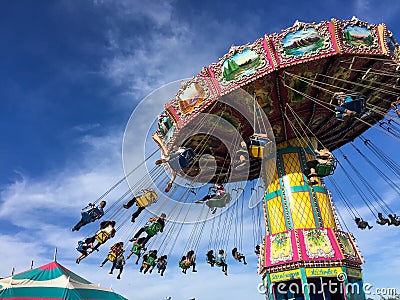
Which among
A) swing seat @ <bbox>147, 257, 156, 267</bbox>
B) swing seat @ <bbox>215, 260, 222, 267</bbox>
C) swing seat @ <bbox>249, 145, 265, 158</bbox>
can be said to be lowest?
swing seat @ <bbox>147, 257, 156, 267</bbox>

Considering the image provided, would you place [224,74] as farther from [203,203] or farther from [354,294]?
[354,294]

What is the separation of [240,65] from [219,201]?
3993 mm

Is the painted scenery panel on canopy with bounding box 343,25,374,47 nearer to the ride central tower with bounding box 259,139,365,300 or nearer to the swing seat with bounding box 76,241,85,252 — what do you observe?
the ride central tower with bounding box 259,139,365,300

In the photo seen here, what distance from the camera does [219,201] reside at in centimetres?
1037

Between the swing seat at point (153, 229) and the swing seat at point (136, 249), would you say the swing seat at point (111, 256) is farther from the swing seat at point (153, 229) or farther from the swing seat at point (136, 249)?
the swing seat at point (153, 229)

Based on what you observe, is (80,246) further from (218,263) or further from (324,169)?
(324,169)

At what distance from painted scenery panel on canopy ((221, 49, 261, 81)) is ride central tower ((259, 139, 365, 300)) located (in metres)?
3.04

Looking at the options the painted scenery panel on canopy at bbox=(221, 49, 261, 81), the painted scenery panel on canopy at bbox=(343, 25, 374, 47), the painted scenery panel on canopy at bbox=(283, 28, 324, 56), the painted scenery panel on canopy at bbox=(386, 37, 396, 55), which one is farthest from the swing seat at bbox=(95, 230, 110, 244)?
the painted scenery panel on canopy at bbox=(386, 37, 396, 55)

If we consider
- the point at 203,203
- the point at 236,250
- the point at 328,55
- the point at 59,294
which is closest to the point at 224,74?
the point at 328,55

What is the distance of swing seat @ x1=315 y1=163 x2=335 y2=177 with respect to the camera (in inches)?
311

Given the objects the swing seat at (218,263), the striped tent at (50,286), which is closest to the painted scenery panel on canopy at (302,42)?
the swing seat at (218,263)

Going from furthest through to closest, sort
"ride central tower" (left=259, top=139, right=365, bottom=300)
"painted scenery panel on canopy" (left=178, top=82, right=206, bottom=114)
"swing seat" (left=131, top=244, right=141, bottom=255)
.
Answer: "swing seat" (left=131, top=244, right=141, bottom=255) < "painted scenery panel on canopy" (left=178, top=82, right=206, bottom=114) < "ride central tower" (left=259, top=139, right=365, bottom=300)

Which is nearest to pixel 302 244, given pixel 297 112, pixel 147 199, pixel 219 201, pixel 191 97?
pixel 219 201

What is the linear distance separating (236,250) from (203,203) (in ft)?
7.72
